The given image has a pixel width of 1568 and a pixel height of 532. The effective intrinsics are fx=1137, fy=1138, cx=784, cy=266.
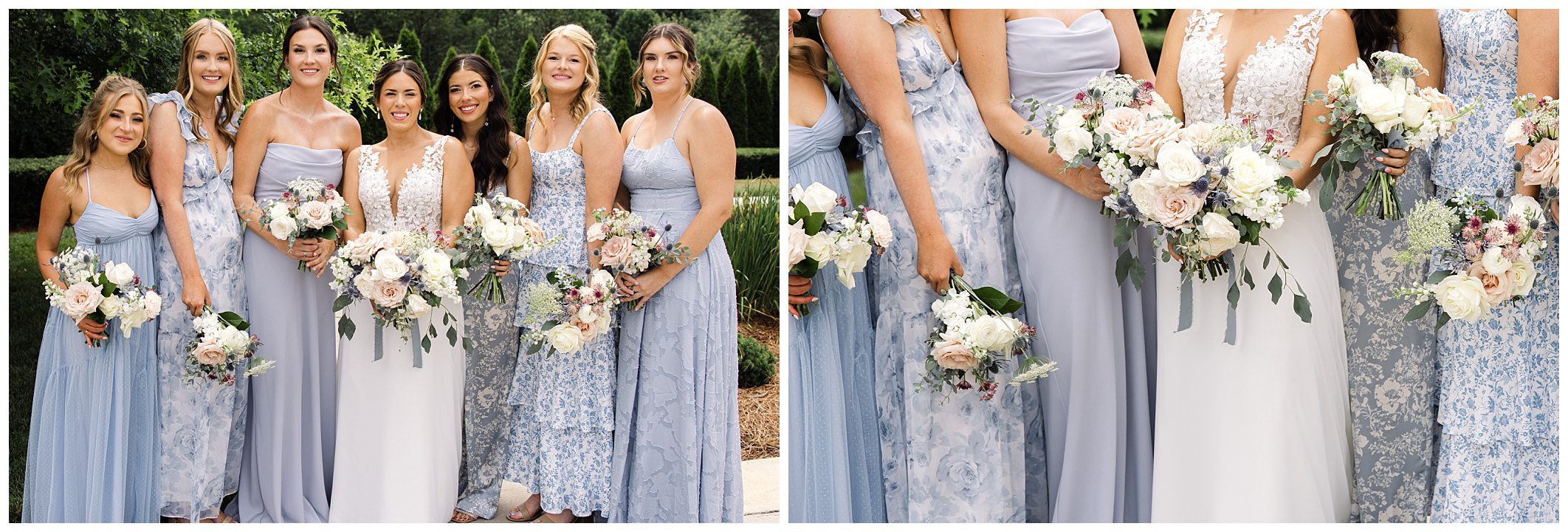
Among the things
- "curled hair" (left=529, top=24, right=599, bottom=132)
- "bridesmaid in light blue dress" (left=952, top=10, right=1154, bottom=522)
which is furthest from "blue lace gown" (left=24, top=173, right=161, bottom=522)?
"bridesmaid in light blue dress" (left=952, top=10, right=1154, bottom=522)

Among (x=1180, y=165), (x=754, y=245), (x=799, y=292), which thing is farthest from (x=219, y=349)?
(x=754, y=245)

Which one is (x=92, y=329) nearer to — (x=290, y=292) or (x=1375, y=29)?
A: (x=290, y=292)

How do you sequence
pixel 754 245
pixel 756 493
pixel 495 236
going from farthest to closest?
pixel 754 245, pixel 756 493, pixel 495 236

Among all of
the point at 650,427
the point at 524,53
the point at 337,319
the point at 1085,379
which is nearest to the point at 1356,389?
the point at 1085,379

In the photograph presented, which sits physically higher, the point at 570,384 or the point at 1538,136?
the point at 1538,136

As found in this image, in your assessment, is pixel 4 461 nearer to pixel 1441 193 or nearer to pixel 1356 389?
pixel 1356 389

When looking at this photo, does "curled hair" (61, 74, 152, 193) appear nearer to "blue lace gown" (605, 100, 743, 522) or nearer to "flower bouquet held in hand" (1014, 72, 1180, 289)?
"blue lace gown" (605, 100, 743, 522)

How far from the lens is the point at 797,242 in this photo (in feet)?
13.0

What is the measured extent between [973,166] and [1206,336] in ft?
3.33

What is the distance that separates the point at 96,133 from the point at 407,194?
1.20 metres

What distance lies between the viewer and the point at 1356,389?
4.20 metres

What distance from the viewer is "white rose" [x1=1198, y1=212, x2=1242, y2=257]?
146 inches

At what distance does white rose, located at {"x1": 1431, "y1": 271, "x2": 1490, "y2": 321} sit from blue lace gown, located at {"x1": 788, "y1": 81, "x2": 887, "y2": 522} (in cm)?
198

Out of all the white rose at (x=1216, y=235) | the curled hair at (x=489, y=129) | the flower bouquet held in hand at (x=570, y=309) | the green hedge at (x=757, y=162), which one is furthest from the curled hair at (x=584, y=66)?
the green hedge at (x=757, y=162)
